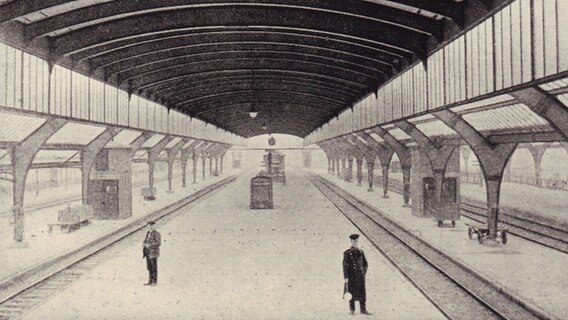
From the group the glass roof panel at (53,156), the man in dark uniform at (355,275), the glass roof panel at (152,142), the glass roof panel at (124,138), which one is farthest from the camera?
the glass roof panel at (152,142)

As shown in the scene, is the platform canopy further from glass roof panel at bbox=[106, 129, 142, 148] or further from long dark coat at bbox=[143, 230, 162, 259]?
long dark coat at bbox=[143, 230, 162, 259]

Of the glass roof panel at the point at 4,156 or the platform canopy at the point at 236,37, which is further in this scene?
the glass roof panel at the point at 4,156

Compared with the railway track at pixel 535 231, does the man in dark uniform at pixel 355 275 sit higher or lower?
higher

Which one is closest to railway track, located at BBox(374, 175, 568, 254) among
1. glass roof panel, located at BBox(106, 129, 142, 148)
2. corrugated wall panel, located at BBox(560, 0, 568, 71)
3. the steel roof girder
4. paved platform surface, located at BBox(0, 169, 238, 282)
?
the steel roof girder

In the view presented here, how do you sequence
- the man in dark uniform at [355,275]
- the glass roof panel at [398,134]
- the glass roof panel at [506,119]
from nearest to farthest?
the man in dark uniform at [355,275]
the glass roof panel at [506,119]
the glass roof panel at [398,134]

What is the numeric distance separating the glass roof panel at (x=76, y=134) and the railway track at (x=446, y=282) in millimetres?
11341

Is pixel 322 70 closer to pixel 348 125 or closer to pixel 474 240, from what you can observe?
pixel 474 240

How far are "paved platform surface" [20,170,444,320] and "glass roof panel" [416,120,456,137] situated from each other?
5.26 meters

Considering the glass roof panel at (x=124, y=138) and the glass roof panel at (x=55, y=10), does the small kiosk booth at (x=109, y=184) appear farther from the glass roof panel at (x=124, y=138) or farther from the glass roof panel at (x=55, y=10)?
the glass roof panel at (x=55, y=10)

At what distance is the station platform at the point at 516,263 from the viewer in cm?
948

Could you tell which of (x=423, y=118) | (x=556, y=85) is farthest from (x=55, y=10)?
(x=423, y=118)

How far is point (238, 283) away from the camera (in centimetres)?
1061

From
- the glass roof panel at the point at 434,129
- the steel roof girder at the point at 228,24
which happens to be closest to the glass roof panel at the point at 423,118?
the glass roof panel at the point at 434,129

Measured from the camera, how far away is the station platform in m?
9.48
